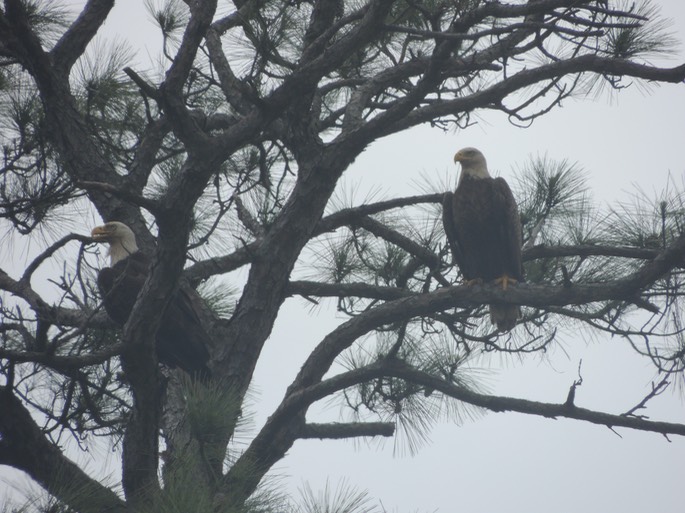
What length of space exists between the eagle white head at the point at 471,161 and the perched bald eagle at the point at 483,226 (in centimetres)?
5

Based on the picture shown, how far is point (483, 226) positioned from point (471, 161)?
1.57 ft

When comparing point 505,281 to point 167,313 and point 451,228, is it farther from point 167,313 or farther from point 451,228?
point 167,313

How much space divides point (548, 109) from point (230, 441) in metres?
1.61

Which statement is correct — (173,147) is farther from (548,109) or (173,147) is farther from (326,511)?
(326,511)

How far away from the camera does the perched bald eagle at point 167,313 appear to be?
3.59 meters

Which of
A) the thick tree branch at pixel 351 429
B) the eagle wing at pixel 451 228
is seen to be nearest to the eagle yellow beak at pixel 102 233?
the thick tree branch at pixel 351 429

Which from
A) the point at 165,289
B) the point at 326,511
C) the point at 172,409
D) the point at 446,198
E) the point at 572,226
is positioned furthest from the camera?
the point at 446,198

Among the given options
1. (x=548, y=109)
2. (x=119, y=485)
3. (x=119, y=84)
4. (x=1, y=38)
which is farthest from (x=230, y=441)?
(x=119, y=84)

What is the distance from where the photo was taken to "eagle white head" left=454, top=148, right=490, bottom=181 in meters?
4.73

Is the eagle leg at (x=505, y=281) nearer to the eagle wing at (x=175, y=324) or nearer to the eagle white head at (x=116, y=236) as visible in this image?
the eagle wing at (x=175, y=324)

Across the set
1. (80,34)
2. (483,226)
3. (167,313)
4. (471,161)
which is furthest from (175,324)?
(471,161)

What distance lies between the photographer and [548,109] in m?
3.02

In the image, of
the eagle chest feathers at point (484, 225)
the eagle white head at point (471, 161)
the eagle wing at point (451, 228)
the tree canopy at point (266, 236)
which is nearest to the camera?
the tree canopy at point (266, 236)

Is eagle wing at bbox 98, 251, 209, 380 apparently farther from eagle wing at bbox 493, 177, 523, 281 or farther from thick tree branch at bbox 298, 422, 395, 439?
eagle wing at bbox 493, 177, 523, 281
